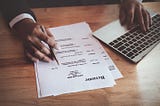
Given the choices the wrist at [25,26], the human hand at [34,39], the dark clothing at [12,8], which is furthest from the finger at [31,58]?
the dark clothing at [12,8]

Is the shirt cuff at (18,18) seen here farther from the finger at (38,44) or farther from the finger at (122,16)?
the finger at (122,16)

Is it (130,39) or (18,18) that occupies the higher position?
(18,18)

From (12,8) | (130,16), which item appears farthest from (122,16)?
(12,8)

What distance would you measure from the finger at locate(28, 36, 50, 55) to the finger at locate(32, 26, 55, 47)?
0.02 metres

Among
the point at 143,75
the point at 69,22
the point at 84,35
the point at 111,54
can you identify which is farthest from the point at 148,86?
the point at 69,22

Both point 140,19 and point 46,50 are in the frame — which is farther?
point 140,19

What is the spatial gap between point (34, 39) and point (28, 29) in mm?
67

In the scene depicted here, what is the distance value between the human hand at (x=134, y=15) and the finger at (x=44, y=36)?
13.1 inches

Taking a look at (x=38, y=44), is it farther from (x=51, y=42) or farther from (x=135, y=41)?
(x=135, y=41)

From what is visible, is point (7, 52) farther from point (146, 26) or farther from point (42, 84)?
point (146, 26)

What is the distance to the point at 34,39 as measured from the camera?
865 millimetres

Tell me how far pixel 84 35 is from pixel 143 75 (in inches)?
11.1

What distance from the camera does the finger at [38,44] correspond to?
83cm

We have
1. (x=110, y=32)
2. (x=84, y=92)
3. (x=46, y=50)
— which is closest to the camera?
(x=84, y=92)
